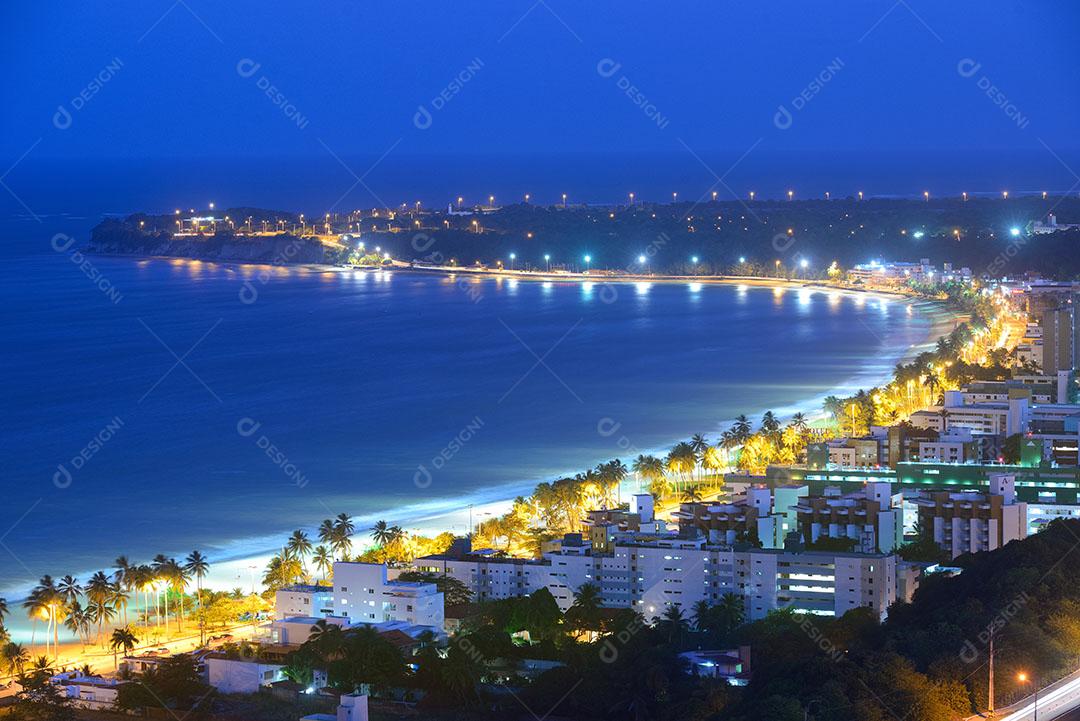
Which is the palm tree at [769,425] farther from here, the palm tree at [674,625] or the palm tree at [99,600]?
the palm tree at [99,600]

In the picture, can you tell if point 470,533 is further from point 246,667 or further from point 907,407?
point 907,407

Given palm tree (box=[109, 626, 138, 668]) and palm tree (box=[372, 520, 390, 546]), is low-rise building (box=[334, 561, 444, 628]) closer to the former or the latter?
palm tree (box=[109, 626, 138, 668])

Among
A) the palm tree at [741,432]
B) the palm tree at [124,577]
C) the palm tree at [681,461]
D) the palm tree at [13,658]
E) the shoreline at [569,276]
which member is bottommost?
the palm tree at [13,658]

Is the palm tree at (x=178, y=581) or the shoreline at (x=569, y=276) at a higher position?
the shoreline at (x=569, y=276)

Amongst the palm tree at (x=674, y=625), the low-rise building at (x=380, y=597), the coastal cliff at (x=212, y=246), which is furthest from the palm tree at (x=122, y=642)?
the coastal cliff at (x=212, y=246)

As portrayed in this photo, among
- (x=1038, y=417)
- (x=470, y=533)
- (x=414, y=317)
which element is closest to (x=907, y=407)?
(x=1038, y=417)

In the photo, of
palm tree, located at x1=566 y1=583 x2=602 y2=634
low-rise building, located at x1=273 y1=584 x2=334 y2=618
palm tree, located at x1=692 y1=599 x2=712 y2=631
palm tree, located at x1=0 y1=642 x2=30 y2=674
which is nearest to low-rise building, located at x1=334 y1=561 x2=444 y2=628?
low-rise building, located at x1=273 y1=584 x2=334 y2=618

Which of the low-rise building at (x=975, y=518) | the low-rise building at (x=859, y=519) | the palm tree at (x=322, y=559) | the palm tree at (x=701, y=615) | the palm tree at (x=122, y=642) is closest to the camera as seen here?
the palm tree at (x=122, y=642)
